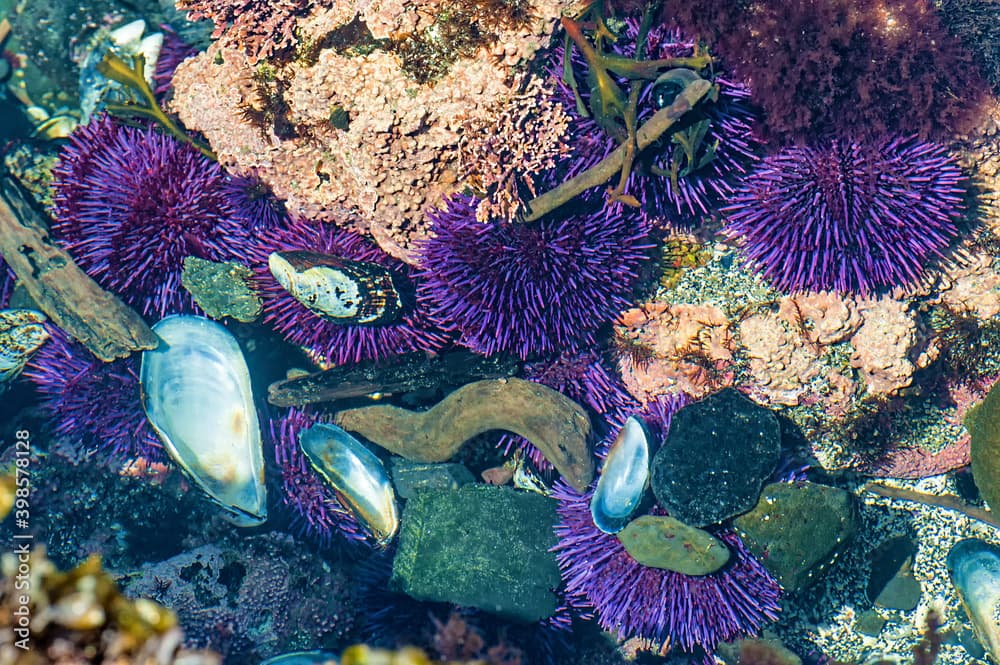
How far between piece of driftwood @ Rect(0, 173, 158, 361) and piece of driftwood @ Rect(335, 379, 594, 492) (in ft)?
4.65

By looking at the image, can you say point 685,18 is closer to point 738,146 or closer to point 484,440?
point 738,146

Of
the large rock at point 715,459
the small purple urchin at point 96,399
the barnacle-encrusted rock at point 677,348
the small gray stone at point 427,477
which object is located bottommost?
the small gray stone at point 427,477

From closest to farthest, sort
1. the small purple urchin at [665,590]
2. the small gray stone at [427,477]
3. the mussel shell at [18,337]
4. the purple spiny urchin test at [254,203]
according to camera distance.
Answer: the small purple urchin at [665,590] < the purple spiny urchin test at [254,203] < the small gray stone at [427,477] < the mussel shell at [18,337]

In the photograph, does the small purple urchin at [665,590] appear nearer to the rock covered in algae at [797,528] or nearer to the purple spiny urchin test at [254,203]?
the rock covered in algae at [797,528]

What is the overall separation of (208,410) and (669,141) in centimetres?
325

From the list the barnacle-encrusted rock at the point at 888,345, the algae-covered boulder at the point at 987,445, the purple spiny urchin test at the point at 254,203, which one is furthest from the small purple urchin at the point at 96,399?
the algae-covered boulder at the point at 987,445

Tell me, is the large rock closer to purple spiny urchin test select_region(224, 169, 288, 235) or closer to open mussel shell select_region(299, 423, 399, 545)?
open mussel shell select_region(299, 423, 399, 545)

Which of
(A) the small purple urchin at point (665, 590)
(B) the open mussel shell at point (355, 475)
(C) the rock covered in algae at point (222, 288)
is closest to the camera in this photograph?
(A) the small purple urchin at point (665, 590)

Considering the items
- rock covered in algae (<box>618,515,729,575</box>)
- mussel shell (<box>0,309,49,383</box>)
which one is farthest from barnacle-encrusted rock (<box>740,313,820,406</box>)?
mussel shell (<box>0,309,49,383</box>)

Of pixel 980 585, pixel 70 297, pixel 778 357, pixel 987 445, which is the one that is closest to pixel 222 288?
pixel 70 297

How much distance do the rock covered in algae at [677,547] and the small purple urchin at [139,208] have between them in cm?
294

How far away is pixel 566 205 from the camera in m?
3.57

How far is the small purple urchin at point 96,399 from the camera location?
424cm

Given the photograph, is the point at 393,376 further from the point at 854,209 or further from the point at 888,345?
the point at 888,345
